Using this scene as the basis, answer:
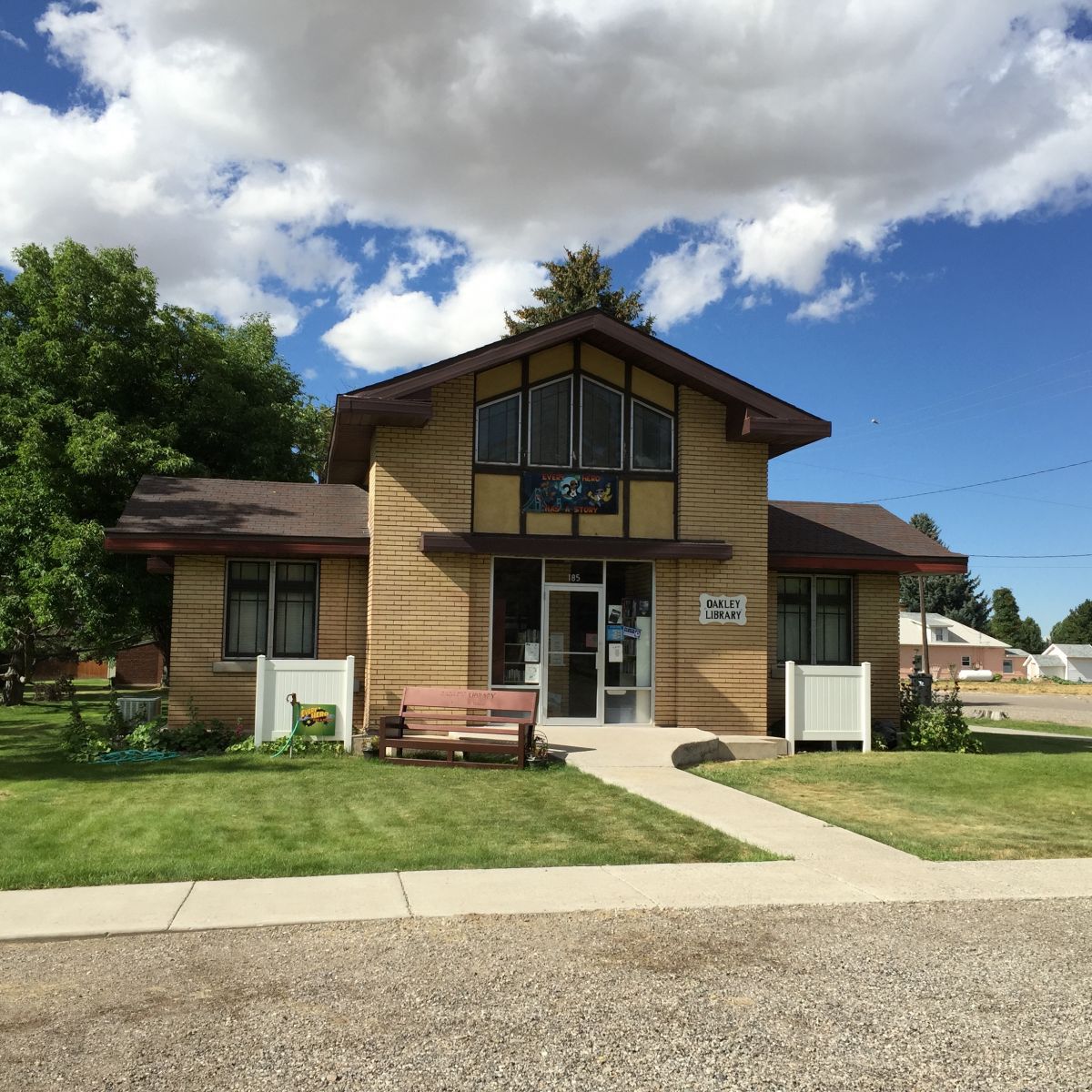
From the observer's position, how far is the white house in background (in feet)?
311

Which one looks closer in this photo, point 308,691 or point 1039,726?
point 308,691

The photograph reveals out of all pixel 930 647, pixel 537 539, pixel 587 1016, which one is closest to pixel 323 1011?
pixel 587 1016

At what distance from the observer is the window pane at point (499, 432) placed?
1514 centimetres

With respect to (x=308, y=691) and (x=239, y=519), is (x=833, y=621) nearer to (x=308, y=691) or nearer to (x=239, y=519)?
(x=308, y=691)

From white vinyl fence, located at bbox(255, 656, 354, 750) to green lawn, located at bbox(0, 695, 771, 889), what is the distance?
113cm

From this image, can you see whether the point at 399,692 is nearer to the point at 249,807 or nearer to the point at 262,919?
the point at 249,807

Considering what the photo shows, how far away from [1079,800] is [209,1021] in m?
9.70

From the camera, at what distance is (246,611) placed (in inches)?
605

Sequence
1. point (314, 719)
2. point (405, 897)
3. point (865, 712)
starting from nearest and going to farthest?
1. point (405, 897)
2. point (314, 719)
3. point (865, 712)

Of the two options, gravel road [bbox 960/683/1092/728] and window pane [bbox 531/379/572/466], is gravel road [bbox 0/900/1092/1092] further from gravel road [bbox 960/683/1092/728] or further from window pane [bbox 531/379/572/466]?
gravel road [bbox 960/683/1092/728]

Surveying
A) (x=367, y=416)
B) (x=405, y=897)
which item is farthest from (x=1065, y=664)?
(x=405, y=897)

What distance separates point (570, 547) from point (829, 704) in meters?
4.48

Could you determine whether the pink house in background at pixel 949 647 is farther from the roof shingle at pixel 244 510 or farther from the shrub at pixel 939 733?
the roof shingle at pixel 244 510

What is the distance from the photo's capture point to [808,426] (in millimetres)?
15188
